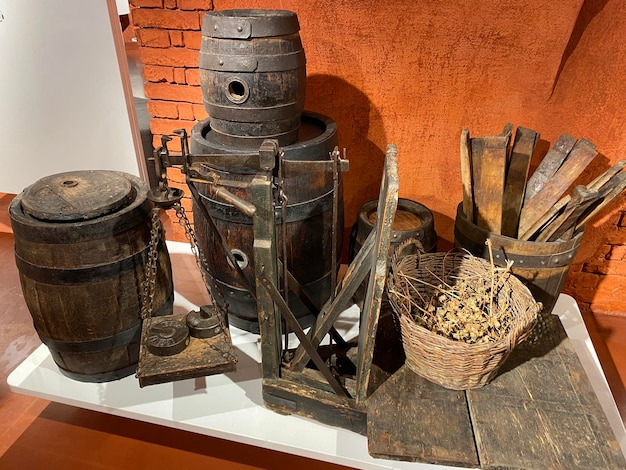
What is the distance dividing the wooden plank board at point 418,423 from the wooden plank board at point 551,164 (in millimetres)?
986

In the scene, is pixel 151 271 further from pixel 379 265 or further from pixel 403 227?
pixel 403 227

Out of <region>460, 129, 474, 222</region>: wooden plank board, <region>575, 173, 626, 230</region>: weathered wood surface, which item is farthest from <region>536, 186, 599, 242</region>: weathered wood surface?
<region>460, 129, 474, 222</region>: wooden plank board

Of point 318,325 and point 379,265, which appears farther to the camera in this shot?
point 318,325

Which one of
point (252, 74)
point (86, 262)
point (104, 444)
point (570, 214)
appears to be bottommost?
point (104, 444)

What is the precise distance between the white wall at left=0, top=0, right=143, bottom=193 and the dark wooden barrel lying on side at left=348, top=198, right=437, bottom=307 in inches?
59.9

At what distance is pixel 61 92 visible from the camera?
2719 millimetres

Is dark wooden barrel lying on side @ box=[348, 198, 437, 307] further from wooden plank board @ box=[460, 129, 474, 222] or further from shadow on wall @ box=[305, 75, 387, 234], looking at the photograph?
shadow on wall @ box=[305, 75, 387, 234]

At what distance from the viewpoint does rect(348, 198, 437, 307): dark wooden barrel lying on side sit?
1986 millimetres

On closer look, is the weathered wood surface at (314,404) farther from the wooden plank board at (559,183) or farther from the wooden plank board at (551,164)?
the wooden plank board at (551,164)

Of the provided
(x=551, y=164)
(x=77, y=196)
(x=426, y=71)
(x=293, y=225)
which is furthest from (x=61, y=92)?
(x=551, y=164)

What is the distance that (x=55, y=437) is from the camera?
2029 mm

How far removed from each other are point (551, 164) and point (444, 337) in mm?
1052

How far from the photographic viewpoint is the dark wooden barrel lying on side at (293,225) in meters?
1.76

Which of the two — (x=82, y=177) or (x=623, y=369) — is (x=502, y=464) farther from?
(x=82, y=177)
